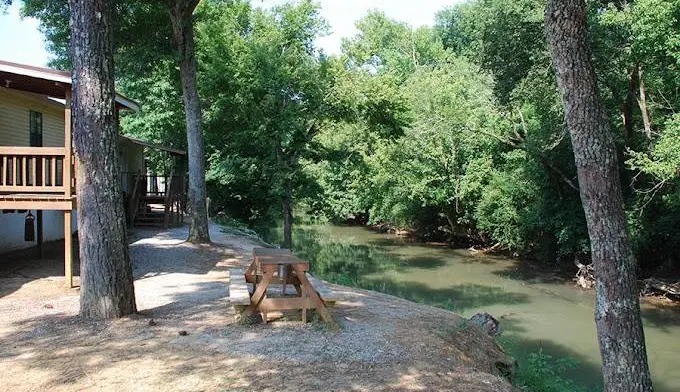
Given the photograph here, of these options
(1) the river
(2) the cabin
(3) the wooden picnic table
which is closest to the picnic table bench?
(3) the wooden picnic table

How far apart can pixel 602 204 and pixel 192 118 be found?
12.1 metres

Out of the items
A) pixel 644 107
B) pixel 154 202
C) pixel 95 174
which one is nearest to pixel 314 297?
pixel 95 174

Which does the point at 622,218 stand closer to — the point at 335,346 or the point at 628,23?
the point at 335,346

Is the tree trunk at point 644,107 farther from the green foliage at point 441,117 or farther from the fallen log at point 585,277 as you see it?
the fallen log at point 585,277

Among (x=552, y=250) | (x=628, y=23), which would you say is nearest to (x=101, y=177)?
(x=628, y=23)

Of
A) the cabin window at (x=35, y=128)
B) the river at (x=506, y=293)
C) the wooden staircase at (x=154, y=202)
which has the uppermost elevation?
the cabin window at (x=35, y=128)

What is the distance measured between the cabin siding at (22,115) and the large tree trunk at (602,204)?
11860 mm

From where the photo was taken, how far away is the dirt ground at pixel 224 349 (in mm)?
5242

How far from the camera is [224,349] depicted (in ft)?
20.0

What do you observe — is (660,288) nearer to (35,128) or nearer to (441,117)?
(441,117)

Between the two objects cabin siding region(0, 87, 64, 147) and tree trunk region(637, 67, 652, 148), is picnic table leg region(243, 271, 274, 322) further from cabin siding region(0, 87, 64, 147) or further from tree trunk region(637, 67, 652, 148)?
tree trunk region(637, 67, 652, 148)

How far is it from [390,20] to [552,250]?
42.0m

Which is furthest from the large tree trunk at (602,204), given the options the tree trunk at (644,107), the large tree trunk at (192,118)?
the tree trunk at (644,107)

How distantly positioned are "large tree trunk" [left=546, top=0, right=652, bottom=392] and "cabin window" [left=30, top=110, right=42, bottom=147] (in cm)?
1319
